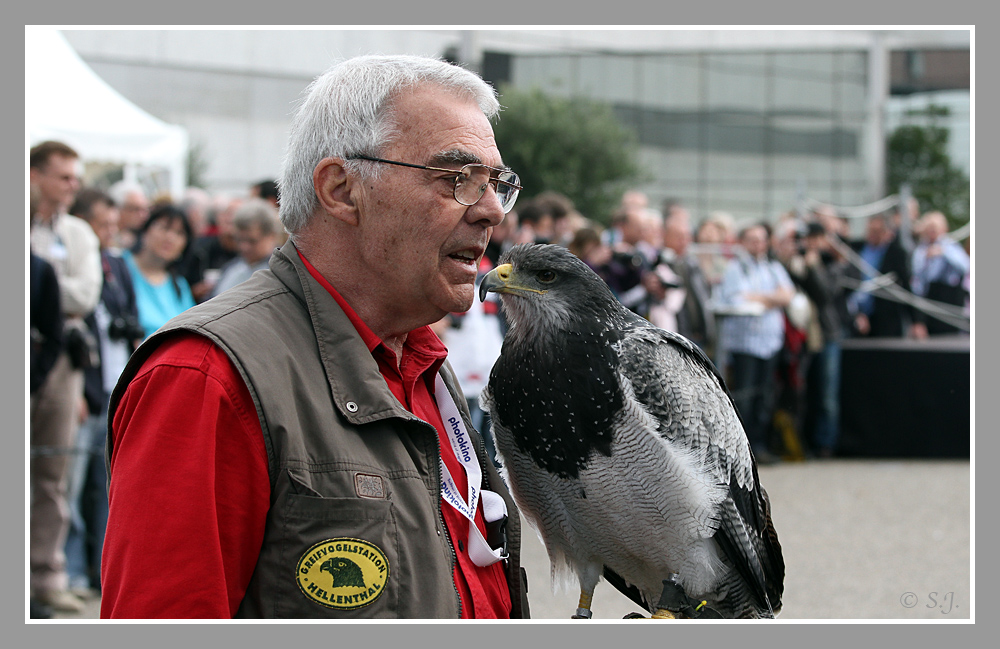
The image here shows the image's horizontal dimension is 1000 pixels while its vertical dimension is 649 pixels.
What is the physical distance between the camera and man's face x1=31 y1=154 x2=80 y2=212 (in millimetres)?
5141

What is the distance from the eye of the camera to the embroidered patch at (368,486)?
5.67 feet

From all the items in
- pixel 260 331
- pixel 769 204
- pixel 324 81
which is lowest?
pixel 260 331

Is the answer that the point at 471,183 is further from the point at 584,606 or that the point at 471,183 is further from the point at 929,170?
the point at 929,170

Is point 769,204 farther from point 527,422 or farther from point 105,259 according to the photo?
point 527,422

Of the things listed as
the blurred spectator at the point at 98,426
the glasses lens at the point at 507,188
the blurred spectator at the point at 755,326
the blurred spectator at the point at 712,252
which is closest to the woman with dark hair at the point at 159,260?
the blurred spectator at the point at 98,426

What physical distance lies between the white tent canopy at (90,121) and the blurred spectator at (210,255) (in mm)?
1639

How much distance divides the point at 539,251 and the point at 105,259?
404cm

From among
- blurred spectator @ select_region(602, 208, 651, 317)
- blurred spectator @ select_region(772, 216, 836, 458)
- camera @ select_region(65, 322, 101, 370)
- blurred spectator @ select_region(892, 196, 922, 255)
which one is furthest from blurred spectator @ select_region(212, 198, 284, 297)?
blurred spectator @ select_region(892, 196, 922, 255)

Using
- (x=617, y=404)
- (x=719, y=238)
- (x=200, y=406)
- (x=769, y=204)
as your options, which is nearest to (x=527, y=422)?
(x=617, y=404)

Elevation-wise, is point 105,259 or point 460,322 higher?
point 105,259

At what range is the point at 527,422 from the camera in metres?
2.38

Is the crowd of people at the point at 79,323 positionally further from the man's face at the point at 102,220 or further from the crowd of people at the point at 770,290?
the crowd of people at the point at 770,290

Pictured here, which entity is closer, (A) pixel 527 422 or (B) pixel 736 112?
(A) pixel 527 422

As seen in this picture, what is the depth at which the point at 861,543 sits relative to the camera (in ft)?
23.2
